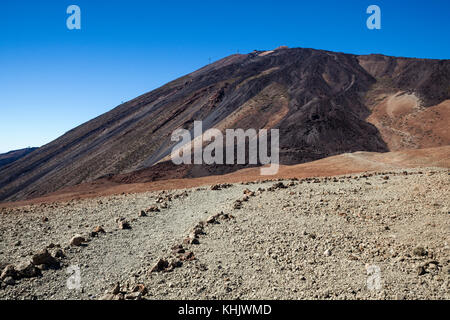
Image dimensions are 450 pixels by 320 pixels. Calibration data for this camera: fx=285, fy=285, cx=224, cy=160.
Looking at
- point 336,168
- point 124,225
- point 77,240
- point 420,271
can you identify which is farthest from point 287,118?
point 420,271

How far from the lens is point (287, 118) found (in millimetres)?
40562

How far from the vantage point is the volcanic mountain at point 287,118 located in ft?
118

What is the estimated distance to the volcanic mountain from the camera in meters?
35.8

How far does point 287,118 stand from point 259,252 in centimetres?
3490

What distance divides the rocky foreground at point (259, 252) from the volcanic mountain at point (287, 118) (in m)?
19.9

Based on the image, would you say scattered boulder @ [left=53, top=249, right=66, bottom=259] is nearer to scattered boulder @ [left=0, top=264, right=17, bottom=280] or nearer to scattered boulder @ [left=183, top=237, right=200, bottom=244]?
scattered boulder @ [left=0, top=264, right=17, bottom=280]

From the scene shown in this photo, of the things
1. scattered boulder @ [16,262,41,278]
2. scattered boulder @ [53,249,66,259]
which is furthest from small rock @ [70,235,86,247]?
scattered boulder @ [16,262,41,278]

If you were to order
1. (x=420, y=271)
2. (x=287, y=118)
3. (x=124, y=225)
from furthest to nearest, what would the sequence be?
(x=287, y=118)
(x=124, y=225)
(x=420, y=271)

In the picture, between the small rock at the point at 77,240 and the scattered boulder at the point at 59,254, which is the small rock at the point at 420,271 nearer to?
the scattered boulder at the point at 59,254

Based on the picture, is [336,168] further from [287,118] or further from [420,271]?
[420,271]
